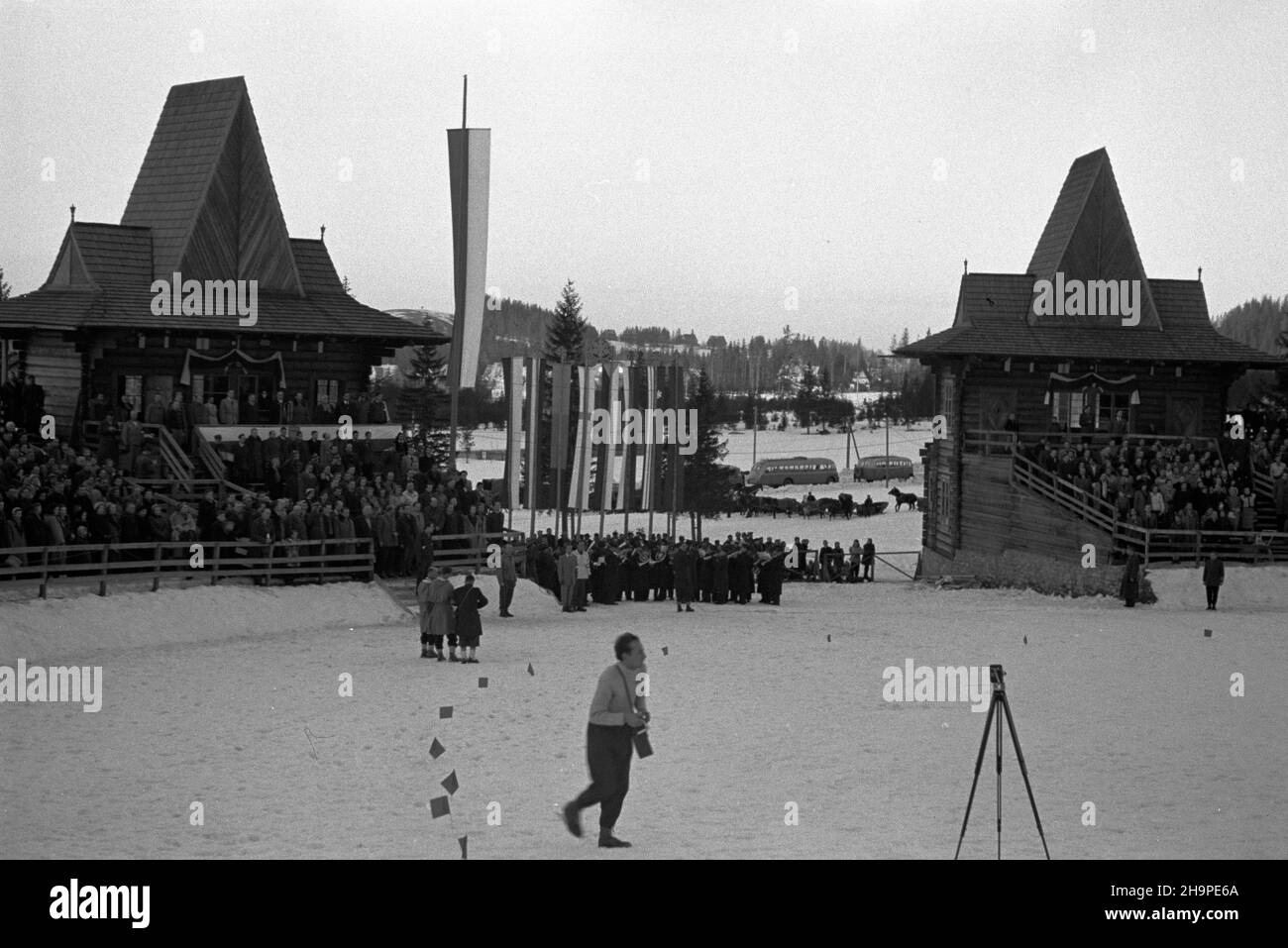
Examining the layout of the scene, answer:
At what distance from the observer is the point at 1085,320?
4578 centimetres

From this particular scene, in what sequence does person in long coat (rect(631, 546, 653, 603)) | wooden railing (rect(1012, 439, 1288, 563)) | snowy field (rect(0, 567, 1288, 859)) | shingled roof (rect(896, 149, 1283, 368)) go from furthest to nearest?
shingled roof (rect(896, 149, 1283, 368)), wooden railing (rect(1012, 439, 1288, 563)), person in long coat (rect(631, 546, 653, 603)), snowy field (rect(0, 567, 1288, 859))

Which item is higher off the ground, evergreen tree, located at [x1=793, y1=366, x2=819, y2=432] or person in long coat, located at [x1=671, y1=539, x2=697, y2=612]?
evergreen tree, located at [x1=793, y1=366, x2=819, y2=432]

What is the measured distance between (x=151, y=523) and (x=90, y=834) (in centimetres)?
1428

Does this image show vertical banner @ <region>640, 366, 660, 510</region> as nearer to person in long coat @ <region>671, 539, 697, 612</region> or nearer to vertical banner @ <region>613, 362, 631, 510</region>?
vertical banner @ <region>613, 362, 631, 510</region>

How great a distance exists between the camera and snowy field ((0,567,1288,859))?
45.8ft

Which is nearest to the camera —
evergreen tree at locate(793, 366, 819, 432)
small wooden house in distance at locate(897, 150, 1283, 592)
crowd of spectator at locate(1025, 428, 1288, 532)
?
crowd of spectator at locate(1025, 428, 1288, 532)

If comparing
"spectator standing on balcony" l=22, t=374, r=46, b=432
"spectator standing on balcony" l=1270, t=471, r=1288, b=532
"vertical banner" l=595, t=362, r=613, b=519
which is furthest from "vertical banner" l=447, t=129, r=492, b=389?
"spectator standing on balcony" l=1270, t=471, r=1288, b=532

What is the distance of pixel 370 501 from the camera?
31.8 meters

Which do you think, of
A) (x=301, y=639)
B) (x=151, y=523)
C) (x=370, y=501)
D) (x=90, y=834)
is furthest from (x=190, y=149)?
(x=90, y=834)

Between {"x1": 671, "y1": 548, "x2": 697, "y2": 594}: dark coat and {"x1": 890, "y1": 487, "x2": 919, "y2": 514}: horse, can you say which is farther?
{"x1": 890, "y1": 487, "x2": 919, "y2": 514}: horse

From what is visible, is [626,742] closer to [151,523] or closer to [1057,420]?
[151,523]

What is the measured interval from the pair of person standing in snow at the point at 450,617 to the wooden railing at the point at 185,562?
551 cm

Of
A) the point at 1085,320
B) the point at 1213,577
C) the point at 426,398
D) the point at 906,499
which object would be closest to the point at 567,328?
the point at 426,398

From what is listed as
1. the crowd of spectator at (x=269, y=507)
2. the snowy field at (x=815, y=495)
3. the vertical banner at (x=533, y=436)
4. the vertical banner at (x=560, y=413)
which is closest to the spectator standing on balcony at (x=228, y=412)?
the crowd of spectator at (x=269, y=507)
